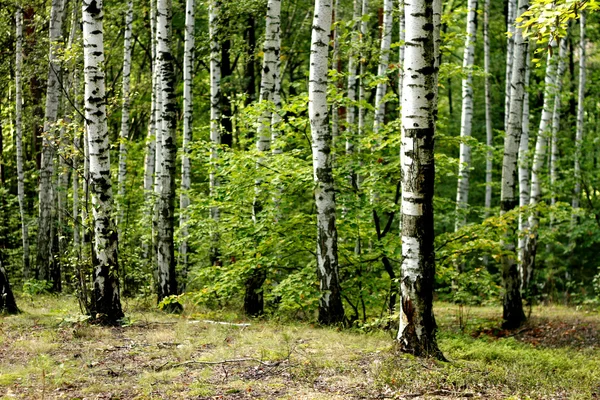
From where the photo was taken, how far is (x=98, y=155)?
9078 millimetres

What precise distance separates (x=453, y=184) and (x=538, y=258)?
540 centimetres

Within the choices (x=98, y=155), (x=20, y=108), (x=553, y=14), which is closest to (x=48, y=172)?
(x=20, y=108)

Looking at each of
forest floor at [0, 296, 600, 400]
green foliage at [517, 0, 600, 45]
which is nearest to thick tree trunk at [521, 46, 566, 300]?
forest floor at [0, 296, 600, 400]

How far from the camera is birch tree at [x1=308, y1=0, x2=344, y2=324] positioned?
9.32 metres

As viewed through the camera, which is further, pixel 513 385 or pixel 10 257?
pixel 10 257

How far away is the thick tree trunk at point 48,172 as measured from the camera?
47.9 ft

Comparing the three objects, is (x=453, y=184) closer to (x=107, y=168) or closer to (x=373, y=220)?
(x=373, y=220)

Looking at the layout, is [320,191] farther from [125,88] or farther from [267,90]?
[125,88]

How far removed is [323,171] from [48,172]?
897 centimetres

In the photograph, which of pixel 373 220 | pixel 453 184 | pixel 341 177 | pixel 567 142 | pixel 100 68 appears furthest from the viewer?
pixel 453 184

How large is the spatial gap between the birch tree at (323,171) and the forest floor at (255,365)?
56cm

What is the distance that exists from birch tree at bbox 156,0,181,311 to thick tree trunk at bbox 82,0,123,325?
1.76 meters

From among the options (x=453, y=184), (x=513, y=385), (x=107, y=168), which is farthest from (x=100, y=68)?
(x=453, y=184)

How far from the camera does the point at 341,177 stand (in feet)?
34.3
